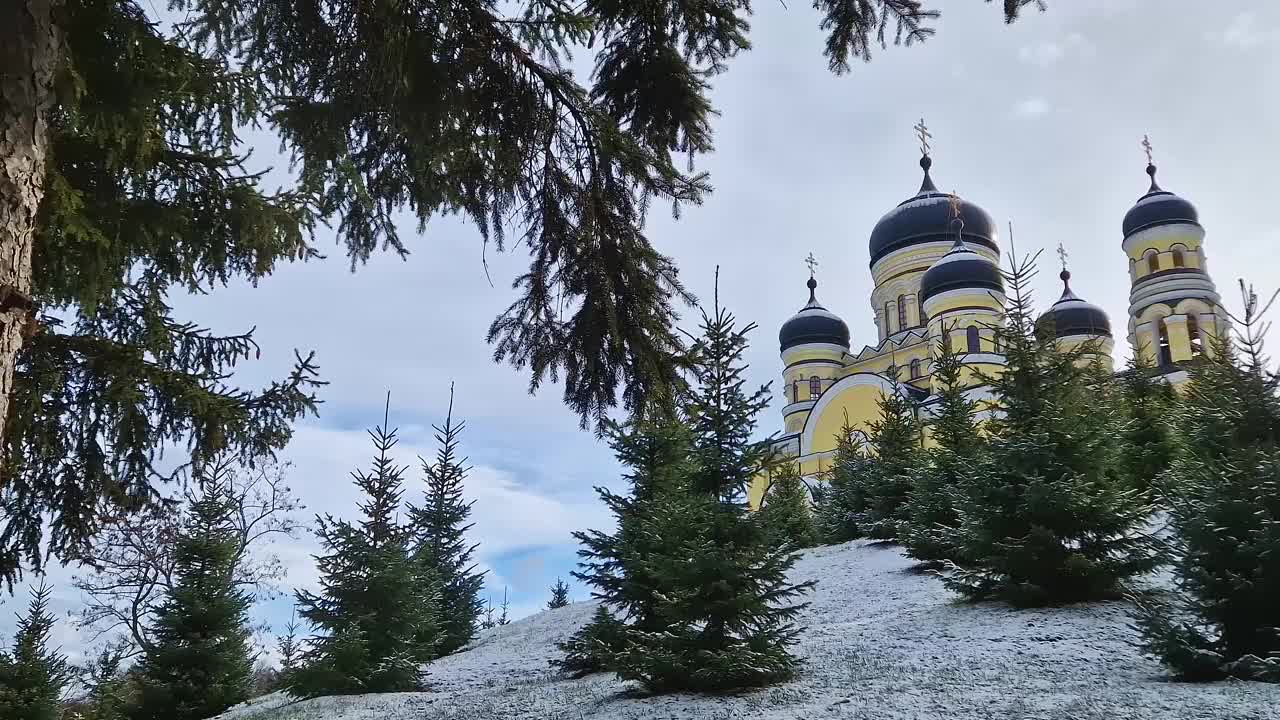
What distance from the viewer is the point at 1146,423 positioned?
13227 mm

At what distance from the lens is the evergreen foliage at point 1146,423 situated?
11.9 meters

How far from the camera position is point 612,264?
191 inches

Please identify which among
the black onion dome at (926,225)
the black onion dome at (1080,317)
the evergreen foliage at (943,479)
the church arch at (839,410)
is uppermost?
the black onion dome at (926,225)

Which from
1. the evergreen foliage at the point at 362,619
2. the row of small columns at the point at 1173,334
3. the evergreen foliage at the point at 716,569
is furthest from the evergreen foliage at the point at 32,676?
the row of small columns at the point at 1173,334

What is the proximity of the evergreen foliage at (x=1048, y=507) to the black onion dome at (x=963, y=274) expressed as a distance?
77.9ft

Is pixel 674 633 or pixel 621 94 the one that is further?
pixel 674 633

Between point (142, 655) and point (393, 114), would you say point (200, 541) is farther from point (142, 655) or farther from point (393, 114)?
point (393, 114)

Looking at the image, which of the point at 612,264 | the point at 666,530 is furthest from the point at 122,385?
the point at 666,530

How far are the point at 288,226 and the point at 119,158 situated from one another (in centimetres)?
134

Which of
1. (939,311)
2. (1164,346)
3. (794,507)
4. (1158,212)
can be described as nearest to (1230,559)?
(794,507)

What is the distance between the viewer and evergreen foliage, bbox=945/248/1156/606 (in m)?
7.63

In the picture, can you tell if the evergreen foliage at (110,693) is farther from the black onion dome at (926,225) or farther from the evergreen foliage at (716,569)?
the black onion dome at (926,225)

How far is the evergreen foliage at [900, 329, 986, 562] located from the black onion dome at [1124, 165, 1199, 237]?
2371cm

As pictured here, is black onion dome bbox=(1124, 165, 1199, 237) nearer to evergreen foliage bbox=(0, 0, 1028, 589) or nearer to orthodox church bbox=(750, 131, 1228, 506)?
orthodox church bbox=(750, 131, 1228, 506)
